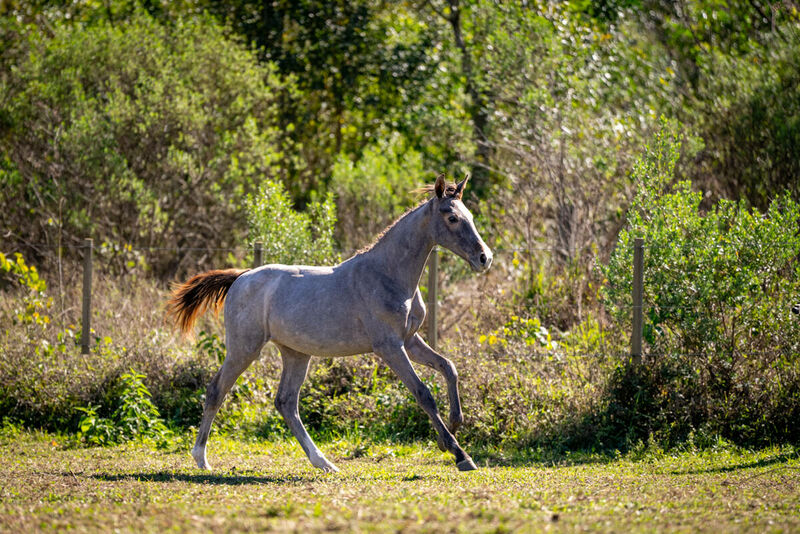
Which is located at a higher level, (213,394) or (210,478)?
(213,394)

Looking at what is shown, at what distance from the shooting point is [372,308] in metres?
7.86

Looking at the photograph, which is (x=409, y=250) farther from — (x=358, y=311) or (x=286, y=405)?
(x=286, y=405)

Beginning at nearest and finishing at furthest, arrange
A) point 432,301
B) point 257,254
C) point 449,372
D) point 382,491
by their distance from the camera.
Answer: point 382,491 → point 449,372 → point 432,301 → point 257,254

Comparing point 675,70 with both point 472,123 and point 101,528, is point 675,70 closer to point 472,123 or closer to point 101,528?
point 472,123

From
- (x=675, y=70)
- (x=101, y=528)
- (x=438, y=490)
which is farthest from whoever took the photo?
(x=675, y=70)

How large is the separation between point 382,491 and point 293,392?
2.20 metres

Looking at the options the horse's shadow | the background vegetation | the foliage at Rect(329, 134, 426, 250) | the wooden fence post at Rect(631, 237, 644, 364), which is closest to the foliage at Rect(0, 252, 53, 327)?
the background vegetation

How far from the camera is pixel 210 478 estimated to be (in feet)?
24.5

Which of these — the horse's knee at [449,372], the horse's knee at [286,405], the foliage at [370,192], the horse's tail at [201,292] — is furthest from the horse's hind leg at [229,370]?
the foliage at [370,192]

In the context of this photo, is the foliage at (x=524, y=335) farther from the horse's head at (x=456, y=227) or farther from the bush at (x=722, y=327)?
the horse's head at (x=456, y=227)

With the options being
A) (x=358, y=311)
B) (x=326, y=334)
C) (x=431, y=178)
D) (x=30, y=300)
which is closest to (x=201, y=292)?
(x=326, y=334)

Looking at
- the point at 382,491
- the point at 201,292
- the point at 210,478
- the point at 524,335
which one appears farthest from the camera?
the point at 524,335

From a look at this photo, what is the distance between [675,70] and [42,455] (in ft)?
54.6

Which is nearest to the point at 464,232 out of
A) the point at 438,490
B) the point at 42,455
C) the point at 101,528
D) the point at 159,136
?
the point at 438,490
